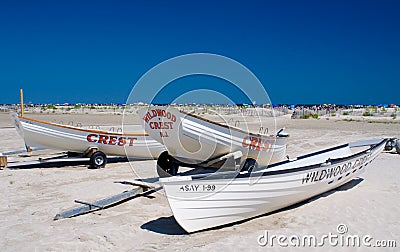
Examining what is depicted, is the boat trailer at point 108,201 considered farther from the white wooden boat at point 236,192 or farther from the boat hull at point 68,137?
the boat hull at point 68,137

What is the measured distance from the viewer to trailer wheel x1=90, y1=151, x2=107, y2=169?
10469 millimetres

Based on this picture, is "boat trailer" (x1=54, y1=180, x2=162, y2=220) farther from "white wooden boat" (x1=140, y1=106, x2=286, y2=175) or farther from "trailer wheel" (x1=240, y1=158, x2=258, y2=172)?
"trailer wheel" (x1=240, y1=158, x2=258, y2=172)

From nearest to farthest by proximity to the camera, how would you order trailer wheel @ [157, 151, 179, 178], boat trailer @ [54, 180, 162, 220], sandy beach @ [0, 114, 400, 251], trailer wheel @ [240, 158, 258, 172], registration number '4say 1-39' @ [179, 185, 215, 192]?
sandy beach @ [0, 114, 400, 251] → registration number '4say 1-39' @ [179, 185, 215, 192] → boat trailer @ [54, 180, 162, 220] → trailer wheel @ [240, 158, 258, 172] → trailer wheel @ [157, 151, 179, 178]

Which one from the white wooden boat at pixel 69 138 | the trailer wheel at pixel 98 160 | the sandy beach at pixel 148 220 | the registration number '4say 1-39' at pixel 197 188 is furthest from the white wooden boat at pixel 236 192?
the white wooden boat at pixel 69 138

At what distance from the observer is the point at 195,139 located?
708 cm

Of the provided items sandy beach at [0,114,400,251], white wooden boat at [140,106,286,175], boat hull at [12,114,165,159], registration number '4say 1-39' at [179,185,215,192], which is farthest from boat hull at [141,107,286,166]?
boat hull at [12,114,165,159]

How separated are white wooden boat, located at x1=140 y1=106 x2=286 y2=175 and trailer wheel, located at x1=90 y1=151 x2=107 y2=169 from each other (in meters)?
3.09

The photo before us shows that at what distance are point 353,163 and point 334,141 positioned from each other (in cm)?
980

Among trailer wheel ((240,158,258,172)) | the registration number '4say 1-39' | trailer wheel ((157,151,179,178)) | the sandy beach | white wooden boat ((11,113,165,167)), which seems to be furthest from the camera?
white wooden boat ((11,113,165,167))

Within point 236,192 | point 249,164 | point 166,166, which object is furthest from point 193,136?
point 236,192

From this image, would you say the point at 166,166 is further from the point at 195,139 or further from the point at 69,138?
the point at 69,138

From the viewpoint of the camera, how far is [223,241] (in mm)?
5086

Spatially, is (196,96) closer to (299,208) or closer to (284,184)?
(284,184)

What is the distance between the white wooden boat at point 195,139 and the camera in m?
6.94
